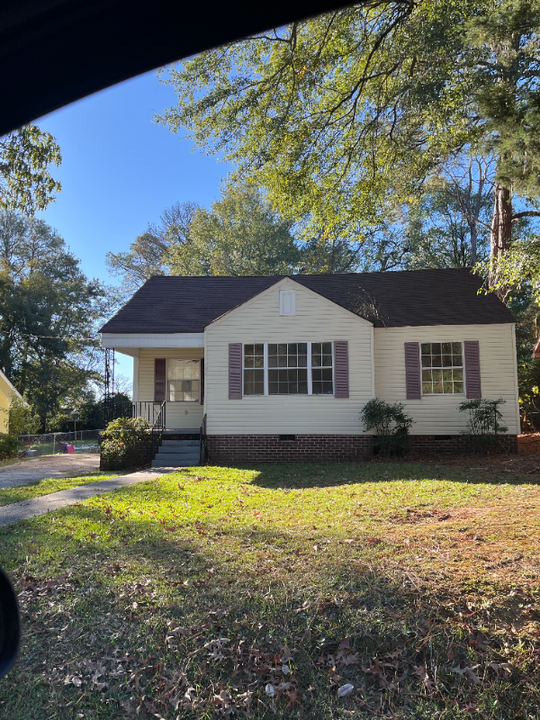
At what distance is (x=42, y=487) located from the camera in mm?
10031

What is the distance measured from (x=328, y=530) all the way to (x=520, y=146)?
6527 millimetres

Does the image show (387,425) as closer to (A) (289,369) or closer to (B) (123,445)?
(A) (289,369)

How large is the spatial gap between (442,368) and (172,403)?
317 inches

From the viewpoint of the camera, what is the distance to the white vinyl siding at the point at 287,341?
13828 mm

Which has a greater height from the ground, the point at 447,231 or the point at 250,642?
the point at 447,231

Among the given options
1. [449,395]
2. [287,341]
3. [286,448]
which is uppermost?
[287,341]

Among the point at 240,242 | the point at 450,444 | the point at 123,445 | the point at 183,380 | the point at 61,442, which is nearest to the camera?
the point at 123,445

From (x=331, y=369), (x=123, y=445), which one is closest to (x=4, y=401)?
(x=123, y=445)

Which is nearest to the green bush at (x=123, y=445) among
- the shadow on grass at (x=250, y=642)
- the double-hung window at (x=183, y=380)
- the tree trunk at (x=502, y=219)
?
the double-hung window at (x=183, y=380)

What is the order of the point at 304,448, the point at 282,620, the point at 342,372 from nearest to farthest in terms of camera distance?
the point at 282,620 → the point at 342,372 → the point at 304,448

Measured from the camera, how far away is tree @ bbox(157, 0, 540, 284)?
8211 millimetres

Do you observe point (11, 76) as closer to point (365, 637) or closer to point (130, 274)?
point (365, 637)

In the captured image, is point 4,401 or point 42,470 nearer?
point 42,470

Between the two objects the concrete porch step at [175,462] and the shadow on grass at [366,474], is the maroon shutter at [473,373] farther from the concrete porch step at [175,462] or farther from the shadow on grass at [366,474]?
the concrete porch step at [175,462]
